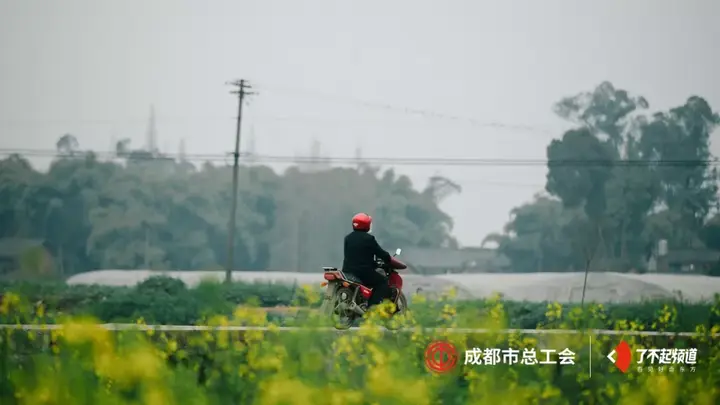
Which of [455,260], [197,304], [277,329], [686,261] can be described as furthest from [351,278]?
[686,261]

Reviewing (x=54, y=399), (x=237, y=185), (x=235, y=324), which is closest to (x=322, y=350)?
(x=235, y=324)

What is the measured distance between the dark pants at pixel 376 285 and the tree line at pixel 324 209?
1.44 ft

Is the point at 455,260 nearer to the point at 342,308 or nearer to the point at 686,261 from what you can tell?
the point at 342,308

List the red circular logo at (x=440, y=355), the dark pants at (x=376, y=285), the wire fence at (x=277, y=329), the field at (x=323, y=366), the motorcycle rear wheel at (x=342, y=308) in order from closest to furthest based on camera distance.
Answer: the field at (x=323, y=366) → the wire fence at (x=277, y=329) → the red circular logo at (x=440, y=355) → the motorcycle rear wheel at (x=342, y=308) → the dark pants at (x=376, y=285)

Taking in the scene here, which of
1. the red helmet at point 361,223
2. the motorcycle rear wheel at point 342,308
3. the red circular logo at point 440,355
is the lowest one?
the red circular logo at point 440,355

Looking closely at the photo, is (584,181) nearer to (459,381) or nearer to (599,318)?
(599,318)

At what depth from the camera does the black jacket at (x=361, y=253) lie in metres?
4.43

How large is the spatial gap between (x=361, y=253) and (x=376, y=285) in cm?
18

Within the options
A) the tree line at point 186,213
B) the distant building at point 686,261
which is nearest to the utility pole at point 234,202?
the tree line at point 186,213

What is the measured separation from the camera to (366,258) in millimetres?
4469

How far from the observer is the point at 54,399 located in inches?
118

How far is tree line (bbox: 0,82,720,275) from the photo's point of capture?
5180 millimetres

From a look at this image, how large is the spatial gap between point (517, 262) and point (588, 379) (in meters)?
1.91

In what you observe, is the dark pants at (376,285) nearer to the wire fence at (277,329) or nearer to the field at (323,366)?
the field at (323,366)
